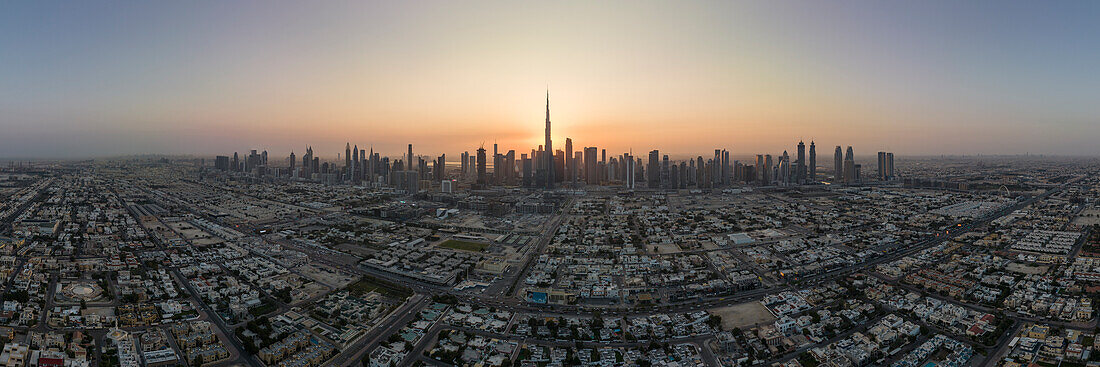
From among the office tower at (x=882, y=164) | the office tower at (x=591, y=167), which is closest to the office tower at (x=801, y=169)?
the office tower at (x=882, y=164)

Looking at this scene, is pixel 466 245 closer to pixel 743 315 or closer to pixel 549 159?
pixel 743 315

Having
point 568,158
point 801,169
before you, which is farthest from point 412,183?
point 801,169

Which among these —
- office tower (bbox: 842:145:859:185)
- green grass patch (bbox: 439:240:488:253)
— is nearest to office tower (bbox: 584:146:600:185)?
office tower (bbox: 842:145:859:185)

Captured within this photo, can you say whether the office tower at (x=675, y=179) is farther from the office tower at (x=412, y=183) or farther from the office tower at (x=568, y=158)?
the office tower at (x=412, y=183)

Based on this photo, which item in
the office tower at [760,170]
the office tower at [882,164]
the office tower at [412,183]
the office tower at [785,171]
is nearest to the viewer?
the office tower at [412,183]

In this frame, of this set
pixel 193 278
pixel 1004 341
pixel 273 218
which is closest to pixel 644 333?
pixel 1004 341
